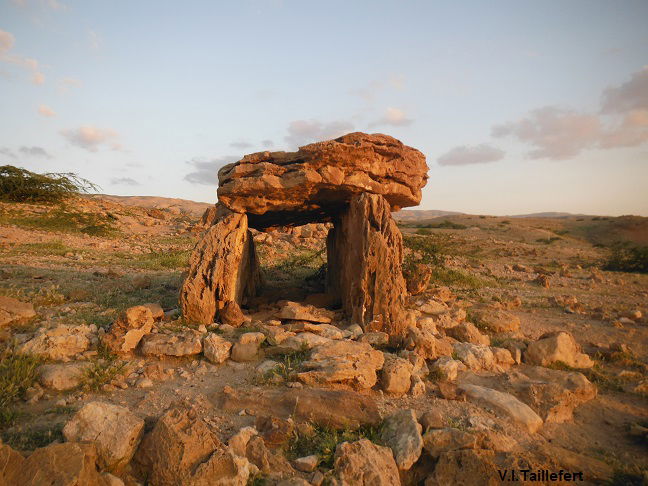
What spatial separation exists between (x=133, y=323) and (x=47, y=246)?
11375 millimetres

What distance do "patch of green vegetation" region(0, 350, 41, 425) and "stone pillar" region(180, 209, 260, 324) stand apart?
2365 mm

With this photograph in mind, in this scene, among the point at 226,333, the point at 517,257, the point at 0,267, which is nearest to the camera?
the point at 226,333

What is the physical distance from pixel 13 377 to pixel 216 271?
11.0 feet

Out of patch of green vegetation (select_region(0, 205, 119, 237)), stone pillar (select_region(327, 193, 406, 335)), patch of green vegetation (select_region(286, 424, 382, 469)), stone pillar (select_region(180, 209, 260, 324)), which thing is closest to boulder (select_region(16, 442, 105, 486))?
patch of green vegetation (select_region(286, 424, 382, 469))

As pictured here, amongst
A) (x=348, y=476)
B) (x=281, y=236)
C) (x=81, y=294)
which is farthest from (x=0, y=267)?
(x=281, y=236)

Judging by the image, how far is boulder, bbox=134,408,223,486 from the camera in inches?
134

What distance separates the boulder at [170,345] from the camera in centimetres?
577

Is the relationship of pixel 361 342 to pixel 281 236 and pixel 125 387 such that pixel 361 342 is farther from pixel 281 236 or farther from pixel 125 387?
pixel 281 236

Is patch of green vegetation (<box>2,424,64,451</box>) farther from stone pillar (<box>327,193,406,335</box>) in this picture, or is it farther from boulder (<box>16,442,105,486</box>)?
stone pillar (<box>327,193,406,335</box>)

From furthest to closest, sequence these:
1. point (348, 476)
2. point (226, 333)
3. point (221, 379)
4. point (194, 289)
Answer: point (194, 289) < point (226, 333) < point (221, 379) < point (348, 476)

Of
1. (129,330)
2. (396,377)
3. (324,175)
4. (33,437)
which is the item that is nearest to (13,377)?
(33,437)

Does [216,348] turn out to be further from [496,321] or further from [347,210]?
[496,321]

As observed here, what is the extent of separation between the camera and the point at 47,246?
48.4 ft

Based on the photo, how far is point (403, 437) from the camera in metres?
3.97
